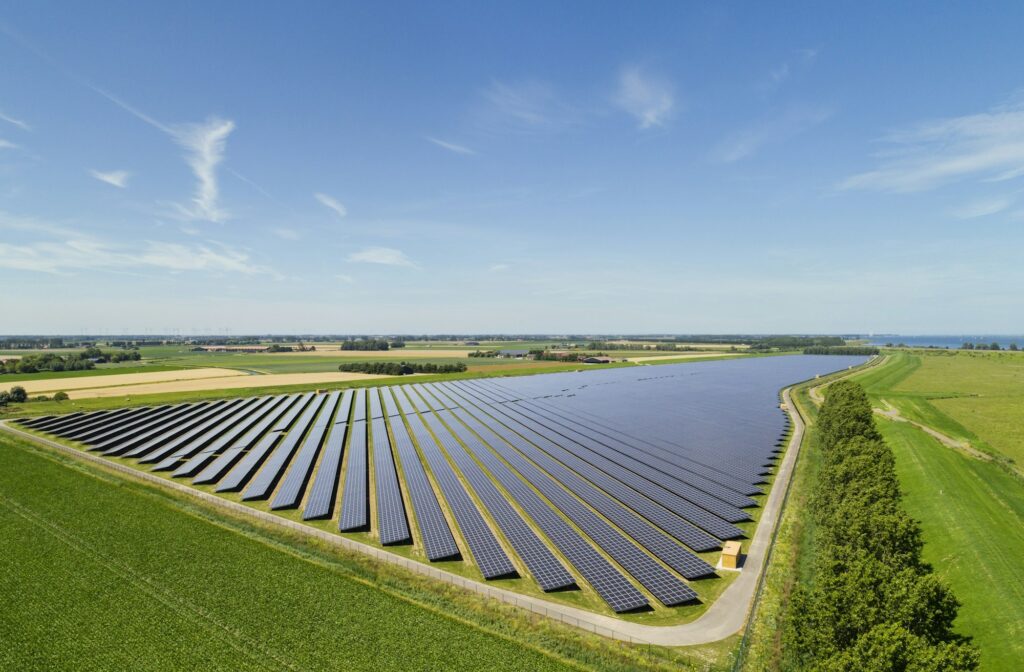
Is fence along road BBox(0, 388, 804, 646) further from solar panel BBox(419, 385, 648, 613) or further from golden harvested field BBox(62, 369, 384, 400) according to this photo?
golden harvested field BBox(62, 369, 384, 400)

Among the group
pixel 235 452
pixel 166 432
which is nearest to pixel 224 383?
pixel 166 432

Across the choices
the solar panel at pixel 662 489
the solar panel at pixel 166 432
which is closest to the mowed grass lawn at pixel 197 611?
the solar panel at pixel 662 489

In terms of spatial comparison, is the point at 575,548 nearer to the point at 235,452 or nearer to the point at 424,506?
the point at 424,506

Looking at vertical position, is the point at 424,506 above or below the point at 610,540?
above

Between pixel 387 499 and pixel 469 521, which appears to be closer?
pixel 469 521

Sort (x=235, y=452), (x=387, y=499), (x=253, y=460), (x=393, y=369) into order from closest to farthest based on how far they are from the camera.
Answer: (x=387, y=499) < (x=253, y=460) < (x=235, y=452) < (x=393, y=369)

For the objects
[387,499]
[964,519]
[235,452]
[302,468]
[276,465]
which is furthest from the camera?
[235,452]

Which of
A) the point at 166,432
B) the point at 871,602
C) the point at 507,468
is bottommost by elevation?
the point at 507,468
